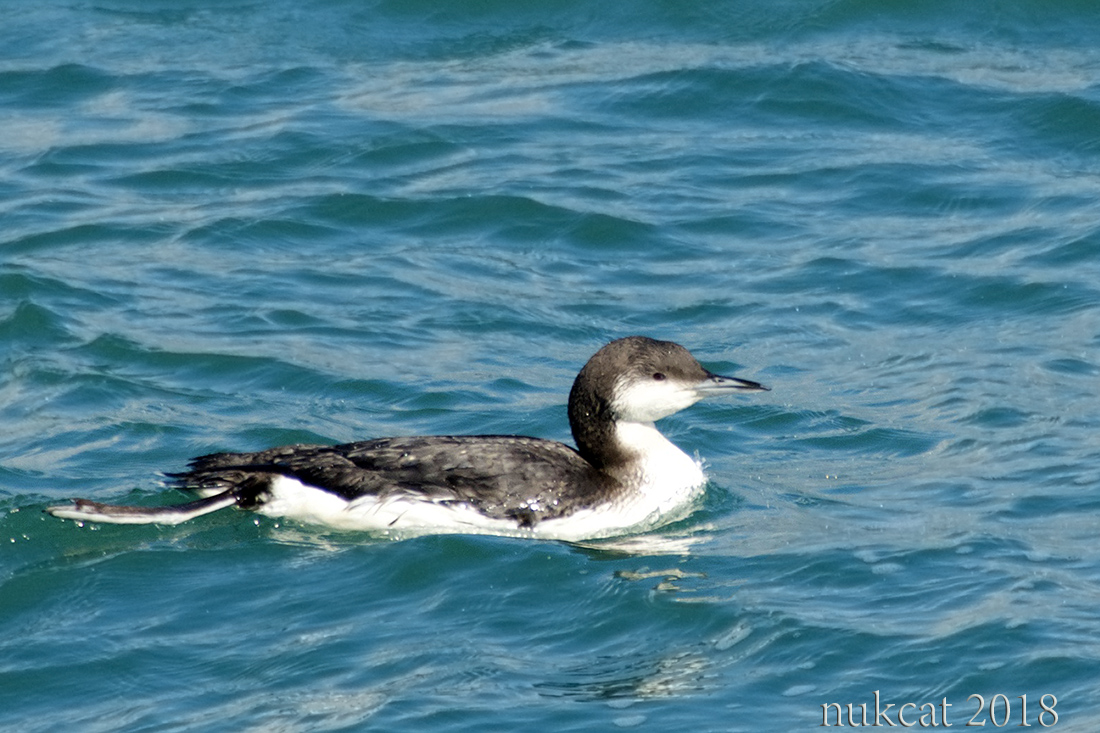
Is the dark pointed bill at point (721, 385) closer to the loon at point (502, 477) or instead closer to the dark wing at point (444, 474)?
the loon at point (502, 477)

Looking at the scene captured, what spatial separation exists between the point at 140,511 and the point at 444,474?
1.38 m

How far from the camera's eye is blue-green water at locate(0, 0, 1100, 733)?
6801mm

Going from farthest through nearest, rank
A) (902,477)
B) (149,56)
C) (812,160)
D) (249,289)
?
(149,56) < (812,160) < (249,289) < (902,477)

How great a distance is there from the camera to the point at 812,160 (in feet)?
45.2

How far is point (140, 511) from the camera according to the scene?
799cm

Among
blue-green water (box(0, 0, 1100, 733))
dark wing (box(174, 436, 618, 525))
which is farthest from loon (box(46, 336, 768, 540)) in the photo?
blue-green water (box(0, 0, 1100, 733))

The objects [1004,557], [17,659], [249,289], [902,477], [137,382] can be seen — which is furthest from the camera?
[249,289]

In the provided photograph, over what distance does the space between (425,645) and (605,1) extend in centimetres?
1054

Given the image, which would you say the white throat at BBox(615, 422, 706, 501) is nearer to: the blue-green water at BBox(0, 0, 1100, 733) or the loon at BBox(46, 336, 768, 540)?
the loon at BBox(46, 336, 768, 540)

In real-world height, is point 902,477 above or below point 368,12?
below

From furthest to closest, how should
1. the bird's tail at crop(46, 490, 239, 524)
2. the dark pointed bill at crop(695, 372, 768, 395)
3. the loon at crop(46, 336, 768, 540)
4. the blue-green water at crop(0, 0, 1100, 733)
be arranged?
the dark pointed bill at crop(695, 372, 768, 395), the loon at crop(46, 336, 768, 540), the bird's tail at crop(46, 490, 239, 524), the blue-green water at crop(0, 0, 1100, 733)

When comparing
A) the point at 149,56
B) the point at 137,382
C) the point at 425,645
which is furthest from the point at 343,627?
the point at 149,56

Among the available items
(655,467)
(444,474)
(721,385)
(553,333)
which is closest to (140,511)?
(444,474)

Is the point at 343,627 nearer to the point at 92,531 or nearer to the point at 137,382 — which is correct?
the point at 92,531
